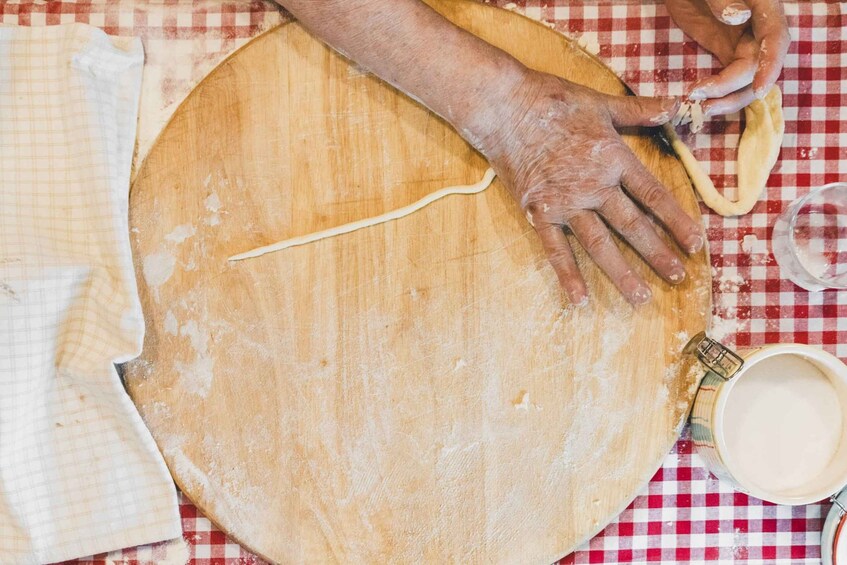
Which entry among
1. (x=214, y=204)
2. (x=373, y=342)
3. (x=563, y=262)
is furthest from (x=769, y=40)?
(x=214, y=204)

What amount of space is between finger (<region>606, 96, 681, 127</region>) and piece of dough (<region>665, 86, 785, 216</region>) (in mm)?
73

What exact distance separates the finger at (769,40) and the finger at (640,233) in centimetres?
25

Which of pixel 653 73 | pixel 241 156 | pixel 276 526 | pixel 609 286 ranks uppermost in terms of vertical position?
pixel 653 73

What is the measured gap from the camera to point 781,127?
3.45 feet

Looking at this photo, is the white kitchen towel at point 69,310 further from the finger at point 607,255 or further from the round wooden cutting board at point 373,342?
the finger at point 607,255

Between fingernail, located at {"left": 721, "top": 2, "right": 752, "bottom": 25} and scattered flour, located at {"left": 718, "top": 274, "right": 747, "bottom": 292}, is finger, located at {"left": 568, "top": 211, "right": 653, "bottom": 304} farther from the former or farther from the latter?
fingernail, located at {"left": 721, "top": 2, "right": 752, "bottom": 25}

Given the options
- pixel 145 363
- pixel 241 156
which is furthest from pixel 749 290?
pixel 145 363

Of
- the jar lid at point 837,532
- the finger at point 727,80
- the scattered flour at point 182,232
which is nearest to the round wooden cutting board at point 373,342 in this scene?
the scattered flour at point 182,232

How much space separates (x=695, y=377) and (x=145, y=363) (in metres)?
0.83

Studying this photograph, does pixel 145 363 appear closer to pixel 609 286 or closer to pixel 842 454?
pixel 609 286

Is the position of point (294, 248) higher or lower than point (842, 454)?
higher

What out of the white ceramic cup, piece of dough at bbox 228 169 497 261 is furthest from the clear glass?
piece of dough at bbox 228 169 497 261

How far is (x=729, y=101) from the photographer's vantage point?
101cm

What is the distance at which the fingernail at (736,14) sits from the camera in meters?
0.94
